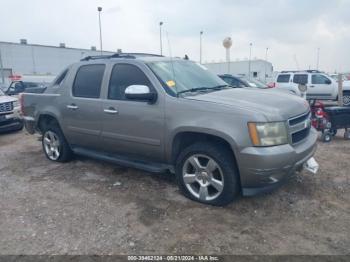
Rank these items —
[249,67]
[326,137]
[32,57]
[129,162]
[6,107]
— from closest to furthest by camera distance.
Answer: [129,162]
[326,137]
[6,107]
[32,57]
[249,67]

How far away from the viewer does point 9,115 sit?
8.70 meters

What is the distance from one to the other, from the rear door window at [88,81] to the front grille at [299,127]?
9.24ft

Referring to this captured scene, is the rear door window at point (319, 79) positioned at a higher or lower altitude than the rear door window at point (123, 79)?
lower

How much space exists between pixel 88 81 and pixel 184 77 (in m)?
1.63

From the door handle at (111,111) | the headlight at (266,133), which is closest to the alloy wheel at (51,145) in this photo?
the door handle at (111,111)

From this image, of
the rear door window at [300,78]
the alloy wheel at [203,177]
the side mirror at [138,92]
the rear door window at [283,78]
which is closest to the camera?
the alloy wheel at [203,177]

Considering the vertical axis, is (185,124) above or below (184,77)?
below

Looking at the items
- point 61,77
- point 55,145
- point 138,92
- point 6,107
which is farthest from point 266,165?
point 6,107

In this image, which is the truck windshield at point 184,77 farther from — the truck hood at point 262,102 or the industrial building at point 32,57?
the industrial building at point 32,57

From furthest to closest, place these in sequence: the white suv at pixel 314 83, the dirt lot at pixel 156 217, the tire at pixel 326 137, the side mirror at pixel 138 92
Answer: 1. the white suv at pixel 314 83
2. the tire at pixel 326 137
3. the side mirror at pixel 138 92
4. the dirt lot at pixel 156 217

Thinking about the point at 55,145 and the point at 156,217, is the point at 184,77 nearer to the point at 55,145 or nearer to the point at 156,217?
the point at 156,217

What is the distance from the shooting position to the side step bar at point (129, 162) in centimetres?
410

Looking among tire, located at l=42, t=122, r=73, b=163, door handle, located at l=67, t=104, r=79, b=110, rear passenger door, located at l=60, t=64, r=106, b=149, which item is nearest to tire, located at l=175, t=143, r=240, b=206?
rear passenger door, located at l=60, t=64, r=106, b=149

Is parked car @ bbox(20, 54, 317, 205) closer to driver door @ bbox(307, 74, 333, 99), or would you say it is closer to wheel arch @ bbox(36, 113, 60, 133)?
wheel arch @ bbox(36, 113, 60, 133)
